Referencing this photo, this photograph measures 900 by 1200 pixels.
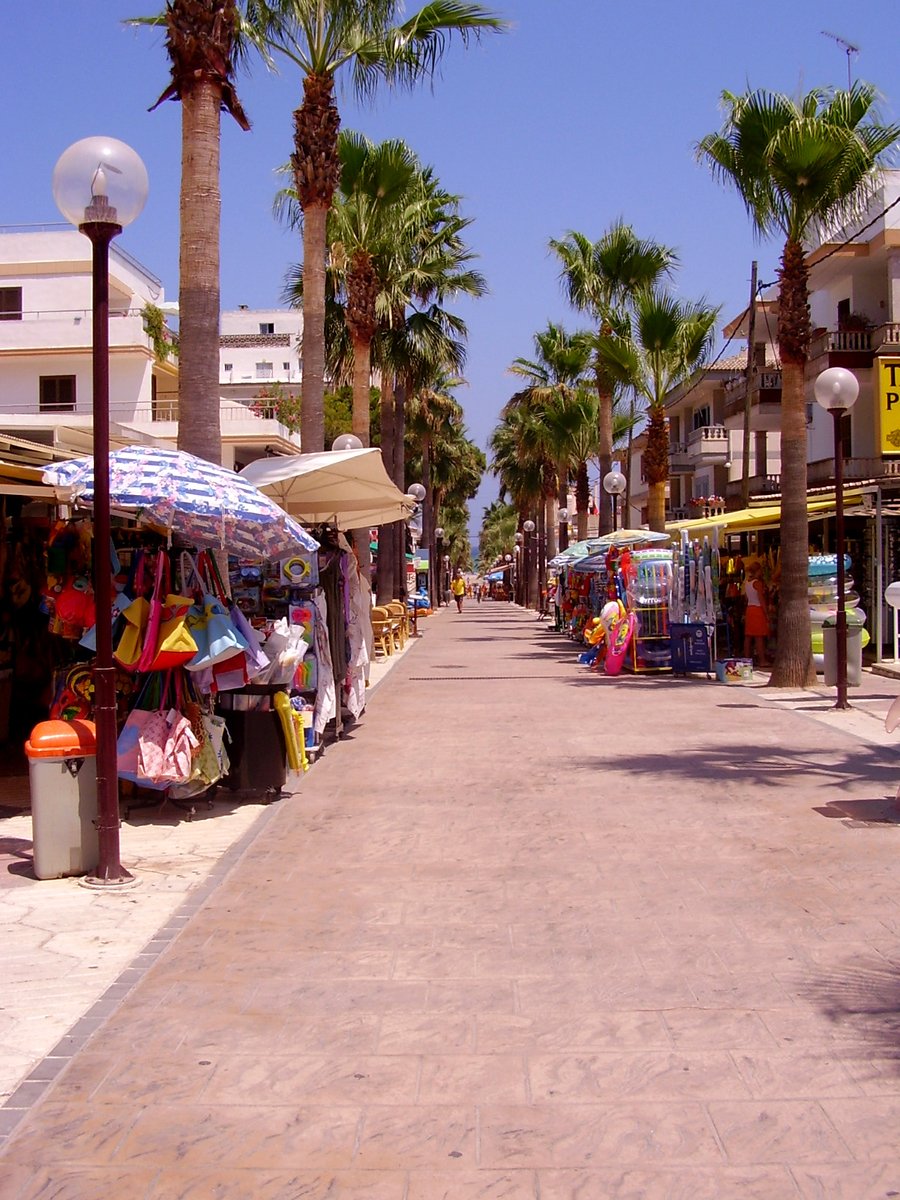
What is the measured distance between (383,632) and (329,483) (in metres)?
13.2

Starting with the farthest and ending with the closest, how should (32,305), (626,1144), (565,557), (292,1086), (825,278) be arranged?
(32,305) < (825,278) < (565,557) < (292,1086) < (626,1144)

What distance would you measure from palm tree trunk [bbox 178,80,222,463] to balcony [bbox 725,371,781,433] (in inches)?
1299

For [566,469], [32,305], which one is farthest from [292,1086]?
[566,469]

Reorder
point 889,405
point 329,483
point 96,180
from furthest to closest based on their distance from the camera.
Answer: point 889,405
point 329,483
point 96,180

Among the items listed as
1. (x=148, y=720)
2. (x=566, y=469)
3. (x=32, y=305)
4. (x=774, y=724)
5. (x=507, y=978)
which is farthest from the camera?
(x=566, y=469)

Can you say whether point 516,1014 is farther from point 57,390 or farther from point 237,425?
point 57,390

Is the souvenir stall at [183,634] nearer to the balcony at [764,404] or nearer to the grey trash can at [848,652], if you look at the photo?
the grey trash can at [848,652]

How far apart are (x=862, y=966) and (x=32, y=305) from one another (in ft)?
141

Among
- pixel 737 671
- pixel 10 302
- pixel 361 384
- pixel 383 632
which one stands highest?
pixel 10 302

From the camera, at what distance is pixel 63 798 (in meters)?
7.28

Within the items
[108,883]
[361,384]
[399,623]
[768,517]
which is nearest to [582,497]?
[399,623]

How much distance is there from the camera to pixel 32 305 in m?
43.7

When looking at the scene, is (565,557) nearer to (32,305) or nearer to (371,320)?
(371,320)

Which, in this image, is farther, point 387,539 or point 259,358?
point 259,358
